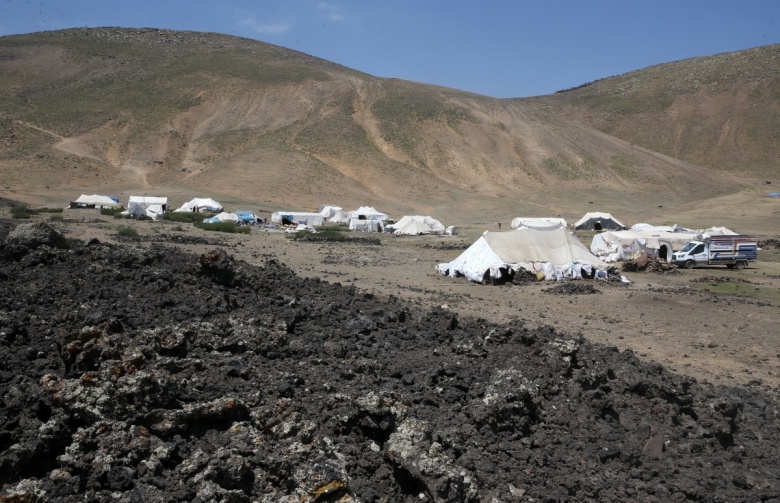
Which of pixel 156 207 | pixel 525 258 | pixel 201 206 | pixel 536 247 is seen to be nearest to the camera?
pixel 525 258

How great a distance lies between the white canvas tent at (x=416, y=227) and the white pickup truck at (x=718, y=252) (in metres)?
18.7

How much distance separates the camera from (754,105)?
104 m

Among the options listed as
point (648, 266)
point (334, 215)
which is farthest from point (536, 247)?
point (334, 215)

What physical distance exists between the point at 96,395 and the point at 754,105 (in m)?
117

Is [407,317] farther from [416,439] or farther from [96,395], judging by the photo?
[96,395]

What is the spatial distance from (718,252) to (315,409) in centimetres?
2768

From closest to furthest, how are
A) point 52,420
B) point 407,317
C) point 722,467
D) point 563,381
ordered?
point 52,420 → point 722,467 → point 563,381 → point 407,317

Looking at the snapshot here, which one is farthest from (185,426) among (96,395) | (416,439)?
(416,439)

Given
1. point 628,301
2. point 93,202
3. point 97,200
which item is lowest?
point 628,301

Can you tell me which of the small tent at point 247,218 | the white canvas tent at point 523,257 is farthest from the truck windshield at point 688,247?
the small tent at point 247,218

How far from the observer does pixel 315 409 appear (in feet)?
19.7

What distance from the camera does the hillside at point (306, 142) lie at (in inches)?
2630

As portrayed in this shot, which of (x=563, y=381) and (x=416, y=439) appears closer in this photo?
(x=416, y=439)

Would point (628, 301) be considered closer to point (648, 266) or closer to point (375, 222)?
point (648, 266)
